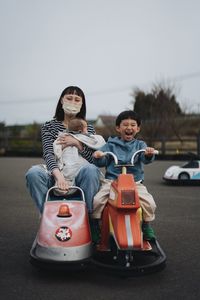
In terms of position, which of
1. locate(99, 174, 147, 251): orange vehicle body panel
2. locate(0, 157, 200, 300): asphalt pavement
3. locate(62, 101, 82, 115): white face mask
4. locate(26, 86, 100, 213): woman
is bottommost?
locate(0, 157, 200, 300): asphalt pavement

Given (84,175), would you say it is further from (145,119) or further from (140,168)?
(145,119)

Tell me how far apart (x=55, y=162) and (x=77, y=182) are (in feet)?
1.03

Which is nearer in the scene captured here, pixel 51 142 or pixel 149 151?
pixel 149 151

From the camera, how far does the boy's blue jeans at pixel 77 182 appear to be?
3.41 metres

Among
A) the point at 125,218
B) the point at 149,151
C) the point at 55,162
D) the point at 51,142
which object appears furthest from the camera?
the point at 51,142

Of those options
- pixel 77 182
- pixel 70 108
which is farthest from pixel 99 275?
pixel 70 108

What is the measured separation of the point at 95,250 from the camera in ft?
11.0

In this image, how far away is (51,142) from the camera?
3939 millimetres

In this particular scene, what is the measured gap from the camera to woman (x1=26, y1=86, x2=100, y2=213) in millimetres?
3424

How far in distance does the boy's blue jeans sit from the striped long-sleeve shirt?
14cm

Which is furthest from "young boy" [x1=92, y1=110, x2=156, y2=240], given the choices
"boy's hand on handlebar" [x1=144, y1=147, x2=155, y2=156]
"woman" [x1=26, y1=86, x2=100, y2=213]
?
"woman" [x1=26, y1=86, x2=100, y2=213]

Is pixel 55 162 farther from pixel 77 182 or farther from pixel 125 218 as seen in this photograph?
pixel 125 218

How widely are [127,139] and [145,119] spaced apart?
2047 centimetres

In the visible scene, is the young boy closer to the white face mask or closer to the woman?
the woman
